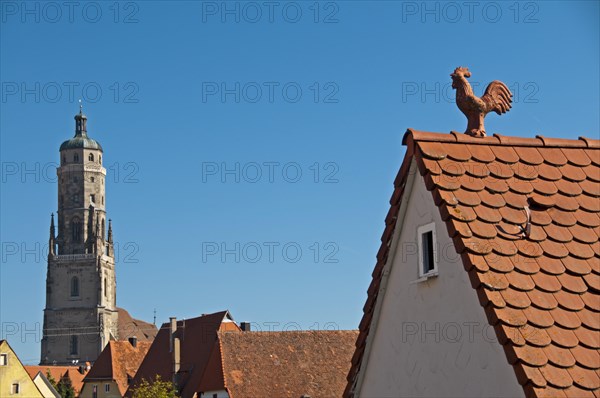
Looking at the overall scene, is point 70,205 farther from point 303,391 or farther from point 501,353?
point 501,353

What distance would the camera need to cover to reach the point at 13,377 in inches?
2331

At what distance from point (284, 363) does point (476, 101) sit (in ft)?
131

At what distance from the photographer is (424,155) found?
9648 millimetres

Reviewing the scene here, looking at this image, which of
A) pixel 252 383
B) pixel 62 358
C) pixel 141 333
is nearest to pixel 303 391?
pixel 252 383

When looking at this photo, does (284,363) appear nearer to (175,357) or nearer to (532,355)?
(175,357)

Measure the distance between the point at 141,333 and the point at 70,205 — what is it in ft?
74.4

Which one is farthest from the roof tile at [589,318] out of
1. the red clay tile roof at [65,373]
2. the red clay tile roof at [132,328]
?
the red clay tile roof at [132,328]

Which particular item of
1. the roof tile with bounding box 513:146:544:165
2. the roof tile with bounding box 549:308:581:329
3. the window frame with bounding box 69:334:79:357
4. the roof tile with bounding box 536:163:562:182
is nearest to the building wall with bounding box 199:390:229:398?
the roof tile with bounding box 513:146:544:165

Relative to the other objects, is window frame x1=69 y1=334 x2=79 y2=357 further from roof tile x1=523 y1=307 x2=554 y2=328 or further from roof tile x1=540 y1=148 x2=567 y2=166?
roof tile x1=523 y1=307 x2=554 y2=328

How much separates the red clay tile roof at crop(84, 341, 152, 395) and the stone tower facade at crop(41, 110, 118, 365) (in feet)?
220

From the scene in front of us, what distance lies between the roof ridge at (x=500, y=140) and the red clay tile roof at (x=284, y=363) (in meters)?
38.1

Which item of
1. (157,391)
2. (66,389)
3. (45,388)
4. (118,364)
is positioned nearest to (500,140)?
(157,391)

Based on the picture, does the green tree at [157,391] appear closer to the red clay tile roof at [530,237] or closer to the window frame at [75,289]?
the red clay tile roof at [530,237]

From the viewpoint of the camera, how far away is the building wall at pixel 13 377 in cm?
5881
